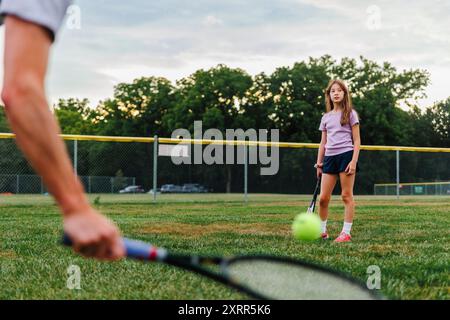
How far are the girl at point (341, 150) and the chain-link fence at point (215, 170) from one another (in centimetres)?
1466

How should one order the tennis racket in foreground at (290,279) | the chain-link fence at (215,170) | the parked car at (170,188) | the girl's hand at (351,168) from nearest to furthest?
the tennis racket in foreground at (290,279), the girl's hand at (351,168), the parked car at (170,188), the chain-link fence at (215,170)

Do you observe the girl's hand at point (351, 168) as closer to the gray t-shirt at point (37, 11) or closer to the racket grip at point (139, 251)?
the racket grip at point (139, 251)

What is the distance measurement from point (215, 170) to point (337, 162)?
18014mm

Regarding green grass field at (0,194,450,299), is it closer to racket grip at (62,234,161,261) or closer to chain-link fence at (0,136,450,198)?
racket grip at (62,234,161,261)

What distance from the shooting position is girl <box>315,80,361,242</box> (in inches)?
269

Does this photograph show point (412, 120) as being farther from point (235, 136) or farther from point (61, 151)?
point (61, 151)

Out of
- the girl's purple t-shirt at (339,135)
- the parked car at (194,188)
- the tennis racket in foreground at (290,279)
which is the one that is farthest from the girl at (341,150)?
the parked car at (194,188)

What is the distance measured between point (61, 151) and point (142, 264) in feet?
10.6

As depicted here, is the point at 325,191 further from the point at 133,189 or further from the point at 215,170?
the point at 215,170

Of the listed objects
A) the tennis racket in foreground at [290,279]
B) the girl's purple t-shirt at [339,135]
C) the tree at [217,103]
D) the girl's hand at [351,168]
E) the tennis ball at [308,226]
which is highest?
the tree at [217,103]

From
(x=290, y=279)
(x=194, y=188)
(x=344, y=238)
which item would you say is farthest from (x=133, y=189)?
(x=290, y=279)

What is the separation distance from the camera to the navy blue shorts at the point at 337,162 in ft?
22.5

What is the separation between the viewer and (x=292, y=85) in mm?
51188
